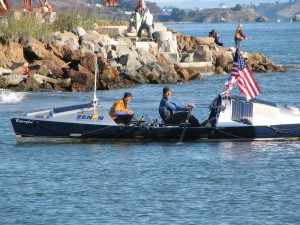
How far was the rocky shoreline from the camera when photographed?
46812 millimetres

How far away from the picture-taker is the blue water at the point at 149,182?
66.5 ft

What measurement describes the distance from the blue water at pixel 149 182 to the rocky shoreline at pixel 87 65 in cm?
1364

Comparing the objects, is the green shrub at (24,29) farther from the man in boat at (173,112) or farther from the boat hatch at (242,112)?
the boat hatch at (242,112)

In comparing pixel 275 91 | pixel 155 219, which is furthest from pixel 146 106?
pixel 155 219

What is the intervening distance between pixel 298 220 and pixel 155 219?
9.22 feet

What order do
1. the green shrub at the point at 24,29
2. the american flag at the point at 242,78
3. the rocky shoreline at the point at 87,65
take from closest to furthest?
the american flag at the point at 242,78 < the rocky shoreline at the point at 87,65 < the green shrub at the point at 24,29

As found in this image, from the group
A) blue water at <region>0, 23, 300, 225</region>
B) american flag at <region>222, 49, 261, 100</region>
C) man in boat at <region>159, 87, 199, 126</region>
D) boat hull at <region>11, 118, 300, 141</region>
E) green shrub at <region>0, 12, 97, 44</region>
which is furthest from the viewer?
green shrub at <region>0, 12, 97, 44</region>

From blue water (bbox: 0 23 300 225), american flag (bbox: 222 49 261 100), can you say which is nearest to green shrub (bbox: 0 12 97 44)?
blue water (bbox: 0 23 300 225)

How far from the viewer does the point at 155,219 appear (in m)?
19.9

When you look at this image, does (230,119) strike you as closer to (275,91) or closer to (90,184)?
(90,184)

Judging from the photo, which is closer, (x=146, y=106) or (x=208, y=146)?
(x=208, y=146)

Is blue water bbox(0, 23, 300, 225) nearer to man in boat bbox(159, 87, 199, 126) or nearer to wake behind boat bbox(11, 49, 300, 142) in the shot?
wake behind boat bbox(11, 49, 300, 142)

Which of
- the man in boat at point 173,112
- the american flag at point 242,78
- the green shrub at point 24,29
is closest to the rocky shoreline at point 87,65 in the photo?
the green shrub at point 24,29

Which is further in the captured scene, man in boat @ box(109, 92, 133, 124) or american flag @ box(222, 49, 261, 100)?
american flag @ box(222, 49, 261, 100)
